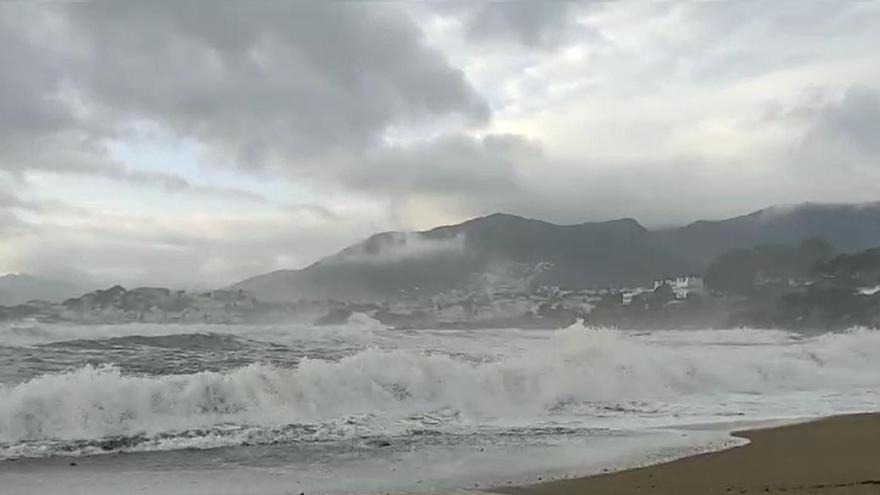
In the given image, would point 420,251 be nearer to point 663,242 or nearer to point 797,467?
point 663,242

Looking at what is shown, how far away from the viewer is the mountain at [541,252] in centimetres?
6525

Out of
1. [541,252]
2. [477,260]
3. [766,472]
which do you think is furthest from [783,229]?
[766,472]

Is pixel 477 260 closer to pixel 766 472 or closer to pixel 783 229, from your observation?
pixel 783 229

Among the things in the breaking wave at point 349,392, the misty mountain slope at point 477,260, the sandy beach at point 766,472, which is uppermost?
the misty mountain slope at point 477,260

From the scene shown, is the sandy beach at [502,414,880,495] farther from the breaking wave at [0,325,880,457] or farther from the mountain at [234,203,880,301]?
the mountain at [234,203,880,301]

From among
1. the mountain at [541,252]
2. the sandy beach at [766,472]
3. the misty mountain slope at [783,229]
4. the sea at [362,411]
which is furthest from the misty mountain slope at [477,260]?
the sandy beach at [766,472]

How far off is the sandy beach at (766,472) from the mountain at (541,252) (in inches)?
1754

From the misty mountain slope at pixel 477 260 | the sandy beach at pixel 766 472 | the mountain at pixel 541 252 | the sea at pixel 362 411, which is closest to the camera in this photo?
the sandy beach at pixel 766 472

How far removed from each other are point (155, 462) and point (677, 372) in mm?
12265

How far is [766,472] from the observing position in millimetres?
8242

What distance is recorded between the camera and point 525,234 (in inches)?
3620

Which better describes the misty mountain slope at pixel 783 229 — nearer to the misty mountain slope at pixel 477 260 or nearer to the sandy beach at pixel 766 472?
the misty mountain slope at pixel 477 260

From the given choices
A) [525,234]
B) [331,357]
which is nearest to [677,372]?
[331,357]

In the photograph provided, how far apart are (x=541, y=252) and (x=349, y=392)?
248ft
